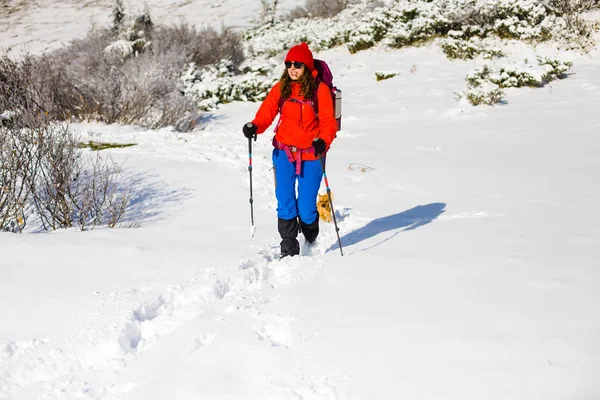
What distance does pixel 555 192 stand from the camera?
5.46 metres

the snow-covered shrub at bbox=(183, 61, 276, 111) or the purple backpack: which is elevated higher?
the purple backpack

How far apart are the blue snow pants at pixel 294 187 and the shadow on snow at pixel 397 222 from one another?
46 centimetres

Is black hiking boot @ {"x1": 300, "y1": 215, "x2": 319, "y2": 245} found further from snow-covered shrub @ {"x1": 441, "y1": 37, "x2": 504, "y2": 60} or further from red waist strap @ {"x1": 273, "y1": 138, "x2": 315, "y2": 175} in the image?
snow-covered shrub @ {"x1": 441, "y1": 37, "x2": 504, "y2": 60}

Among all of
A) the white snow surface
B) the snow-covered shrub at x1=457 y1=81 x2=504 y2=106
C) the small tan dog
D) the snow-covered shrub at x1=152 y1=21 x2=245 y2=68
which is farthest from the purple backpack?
the snow-covered shrub at x1=152 y1=21 x2=245 y2=68

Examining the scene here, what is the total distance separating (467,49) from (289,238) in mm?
10704

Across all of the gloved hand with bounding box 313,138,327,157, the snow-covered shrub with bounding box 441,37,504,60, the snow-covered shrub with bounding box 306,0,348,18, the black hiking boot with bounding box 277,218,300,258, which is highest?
the snow-covered shrub with bounding box 306,0,348,18

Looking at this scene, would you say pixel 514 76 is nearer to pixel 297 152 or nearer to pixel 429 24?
pixel 429 24

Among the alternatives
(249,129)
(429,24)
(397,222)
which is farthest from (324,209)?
(429,24)

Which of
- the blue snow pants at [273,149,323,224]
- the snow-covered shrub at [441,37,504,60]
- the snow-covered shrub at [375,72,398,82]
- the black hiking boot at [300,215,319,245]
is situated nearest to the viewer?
the blue snow pants at [273,149,323,224]

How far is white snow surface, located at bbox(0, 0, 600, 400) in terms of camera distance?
227 cm

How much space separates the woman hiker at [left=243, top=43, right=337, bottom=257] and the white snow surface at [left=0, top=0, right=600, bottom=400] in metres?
0.40

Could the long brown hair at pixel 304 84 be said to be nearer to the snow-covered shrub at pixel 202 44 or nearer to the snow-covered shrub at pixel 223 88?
the snow-covered shrub at pixel 223 88

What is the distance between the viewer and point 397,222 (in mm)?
5137

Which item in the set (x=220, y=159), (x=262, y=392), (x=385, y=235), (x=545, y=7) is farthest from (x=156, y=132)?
(x=545, y=7)
